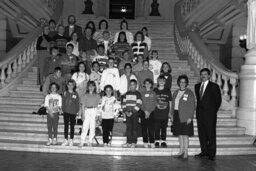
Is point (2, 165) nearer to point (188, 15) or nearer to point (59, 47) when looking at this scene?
point (59, 47)

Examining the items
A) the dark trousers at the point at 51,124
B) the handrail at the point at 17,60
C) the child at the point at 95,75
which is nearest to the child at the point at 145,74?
the child at the point at 95,75

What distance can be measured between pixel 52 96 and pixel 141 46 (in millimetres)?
3628

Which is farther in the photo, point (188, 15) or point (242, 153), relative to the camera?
point (188, 15)

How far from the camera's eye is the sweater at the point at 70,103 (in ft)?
28.6

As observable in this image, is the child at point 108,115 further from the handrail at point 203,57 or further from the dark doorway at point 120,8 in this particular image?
the dark doorway at point 120,8

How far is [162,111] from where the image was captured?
342 inches

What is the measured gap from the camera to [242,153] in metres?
8.95

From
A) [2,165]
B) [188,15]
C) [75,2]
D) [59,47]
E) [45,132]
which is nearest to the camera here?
[2,165]

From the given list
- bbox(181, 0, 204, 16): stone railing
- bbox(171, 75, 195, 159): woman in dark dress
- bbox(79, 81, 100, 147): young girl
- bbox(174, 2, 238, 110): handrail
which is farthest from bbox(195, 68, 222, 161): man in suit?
bbox(181, 0, 204, 16): stone railing

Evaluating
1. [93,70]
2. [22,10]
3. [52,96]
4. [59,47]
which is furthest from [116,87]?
[22,10]

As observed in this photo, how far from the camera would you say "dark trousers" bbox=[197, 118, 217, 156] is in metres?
8.28

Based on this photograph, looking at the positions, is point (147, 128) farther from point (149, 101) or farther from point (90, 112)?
point (90, 112)

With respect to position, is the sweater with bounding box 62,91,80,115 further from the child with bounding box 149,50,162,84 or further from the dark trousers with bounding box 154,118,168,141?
the child with bounding box 149,50,162,84

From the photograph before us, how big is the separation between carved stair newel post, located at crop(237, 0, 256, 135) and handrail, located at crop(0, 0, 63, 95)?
20.6 ft
